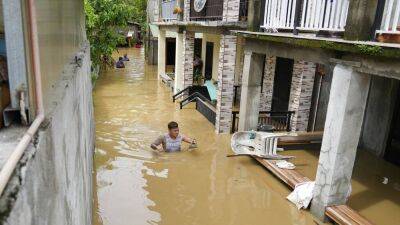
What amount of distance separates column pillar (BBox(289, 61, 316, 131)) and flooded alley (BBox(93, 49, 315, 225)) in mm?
2008

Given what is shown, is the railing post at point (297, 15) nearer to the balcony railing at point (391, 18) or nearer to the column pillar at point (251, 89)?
the balcony railing at point (391, 18)

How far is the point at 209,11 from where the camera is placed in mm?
11961

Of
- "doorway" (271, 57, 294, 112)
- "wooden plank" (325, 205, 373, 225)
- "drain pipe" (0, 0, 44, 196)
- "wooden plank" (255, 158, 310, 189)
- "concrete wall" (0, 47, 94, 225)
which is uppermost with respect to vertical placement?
"drain pipe" (0, 0, 44, 196)

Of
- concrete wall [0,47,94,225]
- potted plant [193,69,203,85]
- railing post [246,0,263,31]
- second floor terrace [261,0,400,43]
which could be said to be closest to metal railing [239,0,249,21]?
railing post [246,0,263,31]

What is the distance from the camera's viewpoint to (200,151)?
9133 mm

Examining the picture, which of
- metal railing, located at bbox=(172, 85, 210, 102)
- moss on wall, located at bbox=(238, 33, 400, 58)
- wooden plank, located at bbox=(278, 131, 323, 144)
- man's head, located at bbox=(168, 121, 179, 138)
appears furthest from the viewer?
metal railing, located at bbox=(172, 85, 210, 102)

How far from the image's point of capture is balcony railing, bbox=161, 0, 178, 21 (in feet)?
51.0

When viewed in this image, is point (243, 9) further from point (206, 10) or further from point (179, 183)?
point (179, 183)

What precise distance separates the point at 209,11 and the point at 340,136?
759 centimetres

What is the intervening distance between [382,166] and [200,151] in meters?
4.37

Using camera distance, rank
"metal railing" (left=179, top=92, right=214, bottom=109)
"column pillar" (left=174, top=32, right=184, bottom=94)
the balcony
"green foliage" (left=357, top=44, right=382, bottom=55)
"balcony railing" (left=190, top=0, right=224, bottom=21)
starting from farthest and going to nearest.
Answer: the balcony
"column pillar" (left=174, top=32, right=184, bottom=94)
"metal railing" (left=179, top=92, right=214, bottom=109)
"balcony railing" (left=190, top=0, right=224, bottom=21)
"green foliage" (left=357, top=44, right=382, bottom=55)

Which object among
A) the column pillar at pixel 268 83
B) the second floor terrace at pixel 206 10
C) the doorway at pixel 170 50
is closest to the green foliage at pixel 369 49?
the second floor terrace at pixel 206 10

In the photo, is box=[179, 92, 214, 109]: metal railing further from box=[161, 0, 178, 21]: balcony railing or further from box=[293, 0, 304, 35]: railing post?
box=[293, 0, 304, 35]: railing post

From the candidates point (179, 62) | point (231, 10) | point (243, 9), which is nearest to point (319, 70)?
point (243, 9)
